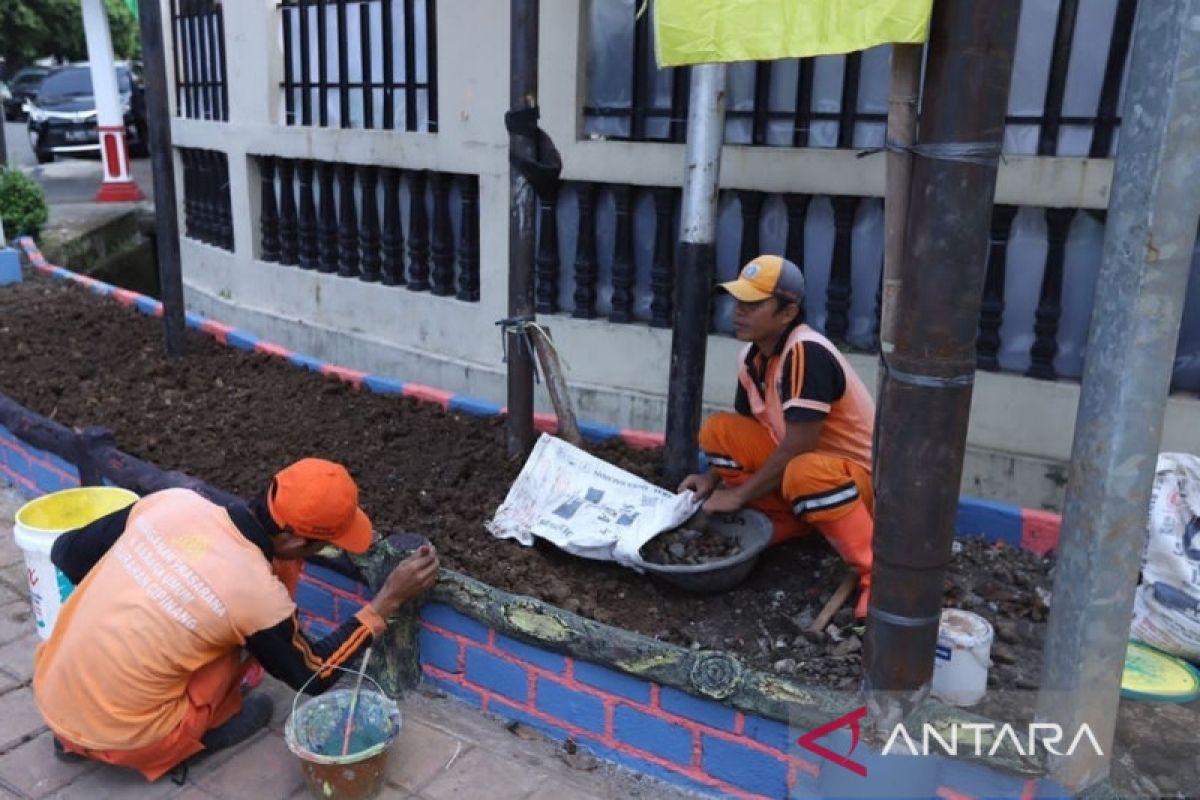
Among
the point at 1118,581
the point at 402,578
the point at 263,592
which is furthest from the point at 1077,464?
the point at 263,592

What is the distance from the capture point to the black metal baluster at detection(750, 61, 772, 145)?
4617 mm

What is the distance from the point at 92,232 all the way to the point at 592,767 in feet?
33.1

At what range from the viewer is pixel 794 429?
3.50 m

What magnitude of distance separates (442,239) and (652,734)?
3500mm

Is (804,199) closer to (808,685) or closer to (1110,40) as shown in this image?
(1110,40)

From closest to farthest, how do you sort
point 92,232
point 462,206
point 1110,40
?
point 1110,40
point 462,206
point 92,232

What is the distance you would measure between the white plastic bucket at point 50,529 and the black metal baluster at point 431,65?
2923 mm

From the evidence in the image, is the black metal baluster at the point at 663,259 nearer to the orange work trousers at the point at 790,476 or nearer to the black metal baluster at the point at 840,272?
the black metal baluster at the point at 840,272

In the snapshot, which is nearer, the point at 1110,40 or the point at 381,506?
the point at 1110,40

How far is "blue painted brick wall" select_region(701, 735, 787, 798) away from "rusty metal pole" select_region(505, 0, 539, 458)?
190 centimetres

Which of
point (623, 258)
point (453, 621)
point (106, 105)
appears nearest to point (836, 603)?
point (453, 621)

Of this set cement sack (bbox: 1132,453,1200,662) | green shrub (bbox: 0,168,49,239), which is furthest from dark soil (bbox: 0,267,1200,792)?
green shrub (bbox: 0,168,49,239)

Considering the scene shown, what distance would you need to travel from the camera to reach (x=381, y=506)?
4.21 meters

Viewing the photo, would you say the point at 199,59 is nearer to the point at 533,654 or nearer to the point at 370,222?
the point at 370,222
